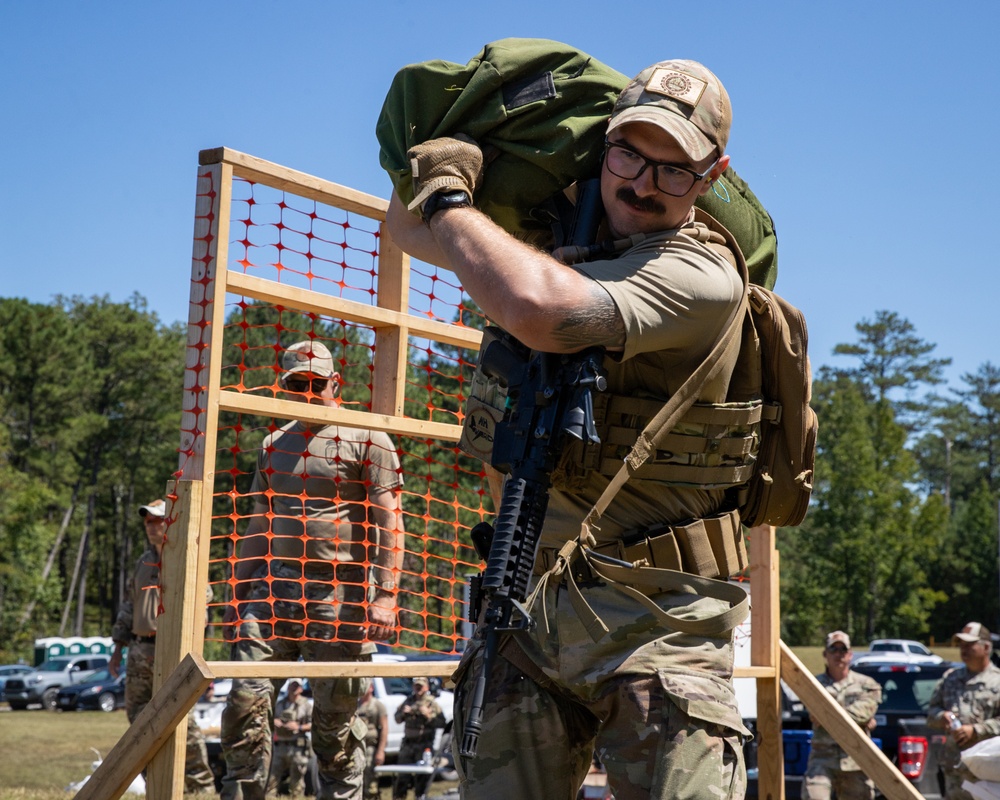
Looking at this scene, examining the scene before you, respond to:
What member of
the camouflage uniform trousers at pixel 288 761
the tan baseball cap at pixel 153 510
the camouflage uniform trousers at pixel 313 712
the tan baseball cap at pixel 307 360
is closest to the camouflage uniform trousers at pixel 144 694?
the tan baseball cap at pixel 153 510

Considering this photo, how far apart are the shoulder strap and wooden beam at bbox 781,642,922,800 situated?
103 inches

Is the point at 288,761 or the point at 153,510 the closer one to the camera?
the point at 153,510

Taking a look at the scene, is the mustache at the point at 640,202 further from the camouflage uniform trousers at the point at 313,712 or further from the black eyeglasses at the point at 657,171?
the camouflage uniform trousers at the point at 313,712

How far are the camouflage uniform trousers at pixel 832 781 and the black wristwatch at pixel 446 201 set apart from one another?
8.25m

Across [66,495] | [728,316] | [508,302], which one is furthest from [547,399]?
[66,495]

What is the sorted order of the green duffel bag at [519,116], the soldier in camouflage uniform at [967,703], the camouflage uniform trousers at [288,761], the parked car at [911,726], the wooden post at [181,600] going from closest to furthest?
the green duffel bag at [519,116] → the wooden post at [181,600] → the soldier in camouflage uniform at [967,703] → the parked car at [911,726] → the camouflage uniform trousers at [288,761]

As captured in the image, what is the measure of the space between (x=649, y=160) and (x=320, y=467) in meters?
3.82

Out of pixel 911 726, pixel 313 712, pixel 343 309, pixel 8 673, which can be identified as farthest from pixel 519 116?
pixel 8 673

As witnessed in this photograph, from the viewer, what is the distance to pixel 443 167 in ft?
9.23

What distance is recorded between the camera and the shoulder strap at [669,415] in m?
2.59

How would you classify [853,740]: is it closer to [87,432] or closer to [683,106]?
[683,106]

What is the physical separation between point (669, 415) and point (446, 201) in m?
0.73

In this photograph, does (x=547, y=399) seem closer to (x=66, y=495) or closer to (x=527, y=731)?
(x=527, y=731)

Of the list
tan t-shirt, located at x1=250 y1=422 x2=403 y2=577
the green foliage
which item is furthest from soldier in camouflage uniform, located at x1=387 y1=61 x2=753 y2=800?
the green foliage
